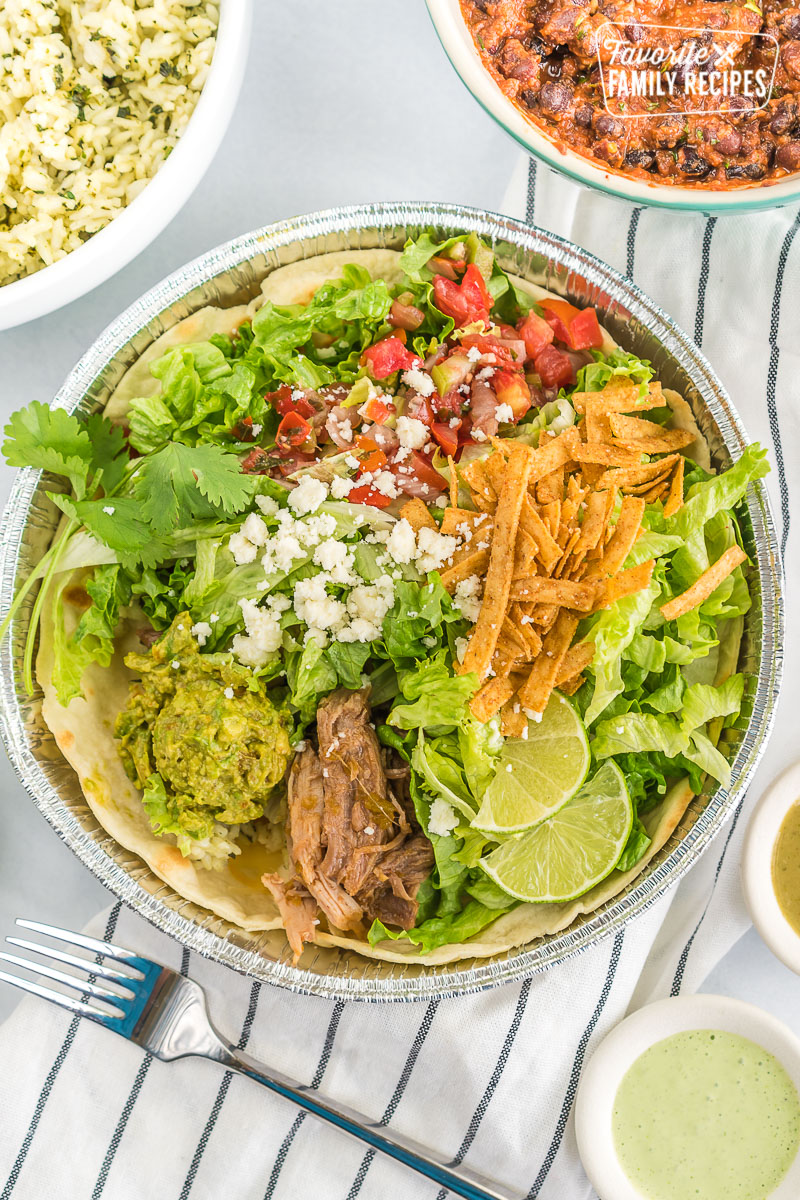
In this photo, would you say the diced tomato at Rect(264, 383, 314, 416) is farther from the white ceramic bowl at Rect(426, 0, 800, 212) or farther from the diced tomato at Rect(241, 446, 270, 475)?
the white ceramic bowl at Rect(426, 0, 800, 212)

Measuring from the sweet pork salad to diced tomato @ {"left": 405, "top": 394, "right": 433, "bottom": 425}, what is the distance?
14 millimetres

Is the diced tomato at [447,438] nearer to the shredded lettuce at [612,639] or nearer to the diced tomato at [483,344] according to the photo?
the diced tomato at [483,344]

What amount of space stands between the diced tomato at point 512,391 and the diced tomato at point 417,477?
0.27 m

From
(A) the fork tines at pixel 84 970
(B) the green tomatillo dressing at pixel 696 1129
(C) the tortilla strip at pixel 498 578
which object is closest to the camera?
(C) the tortilla strip at pixel 498 578

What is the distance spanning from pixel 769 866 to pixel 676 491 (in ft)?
4.00

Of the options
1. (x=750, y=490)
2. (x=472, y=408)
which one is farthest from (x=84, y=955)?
(x=750, y=490)

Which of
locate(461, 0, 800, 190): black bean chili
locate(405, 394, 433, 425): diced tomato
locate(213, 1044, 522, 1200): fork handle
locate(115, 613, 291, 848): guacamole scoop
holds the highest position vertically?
locate(461, 0, 800, 190): black bean chili

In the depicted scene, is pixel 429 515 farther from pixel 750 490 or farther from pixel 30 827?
pixel 30 827

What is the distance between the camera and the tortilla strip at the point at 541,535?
2.31 meters

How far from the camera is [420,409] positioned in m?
2.54

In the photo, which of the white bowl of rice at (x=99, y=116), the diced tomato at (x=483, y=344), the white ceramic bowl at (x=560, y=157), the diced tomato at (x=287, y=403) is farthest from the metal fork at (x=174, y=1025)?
the white ceramic bowl at (x=560, y=157)

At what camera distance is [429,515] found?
2.45 m

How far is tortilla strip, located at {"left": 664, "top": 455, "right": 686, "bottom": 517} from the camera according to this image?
8.15 ft
